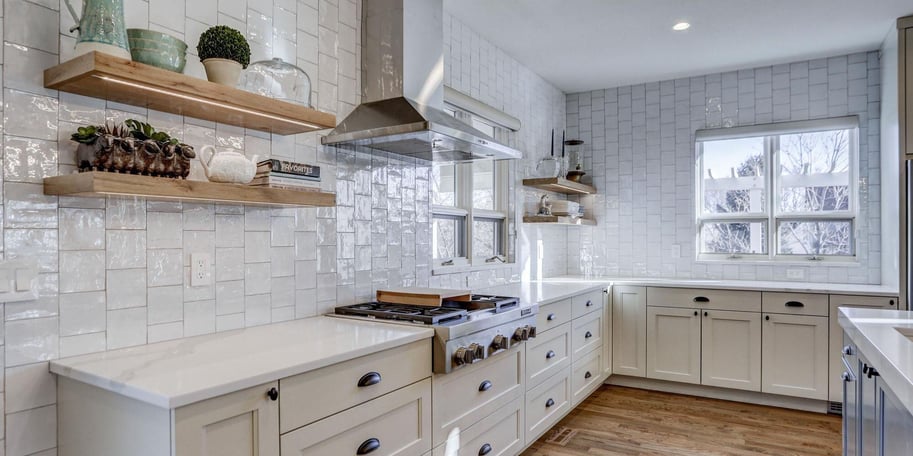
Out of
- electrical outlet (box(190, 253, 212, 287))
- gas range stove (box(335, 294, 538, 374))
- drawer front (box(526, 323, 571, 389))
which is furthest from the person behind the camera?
drawer front (box(526, 323, 571, 389))

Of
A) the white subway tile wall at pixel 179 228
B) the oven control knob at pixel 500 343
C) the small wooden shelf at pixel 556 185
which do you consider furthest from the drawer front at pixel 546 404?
the small wooden shelf at pixel 556 185

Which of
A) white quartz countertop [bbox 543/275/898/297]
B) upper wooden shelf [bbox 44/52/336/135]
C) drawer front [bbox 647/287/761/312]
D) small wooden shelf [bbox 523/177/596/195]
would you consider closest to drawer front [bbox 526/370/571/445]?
white quartz countertop [bbox 543/275/898/297]

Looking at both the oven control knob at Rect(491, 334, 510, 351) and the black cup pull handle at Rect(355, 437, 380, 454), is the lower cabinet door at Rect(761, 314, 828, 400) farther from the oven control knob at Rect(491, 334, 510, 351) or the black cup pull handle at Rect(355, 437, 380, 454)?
the black cup pull handle at Rect(355, 437, 380, 454)

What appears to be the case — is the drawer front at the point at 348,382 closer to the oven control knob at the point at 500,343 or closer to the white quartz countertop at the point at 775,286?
the oven control knob at the point at 500,343

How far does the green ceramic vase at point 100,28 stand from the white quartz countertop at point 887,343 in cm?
209

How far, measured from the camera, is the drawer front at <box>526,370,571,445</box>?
2.87 m

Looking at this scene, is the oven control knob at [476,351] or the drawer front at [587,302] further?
the drawer front at [587,302]

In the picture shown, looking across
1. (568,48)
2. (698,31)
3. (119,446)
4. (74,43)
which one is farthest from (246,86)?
(698,31)

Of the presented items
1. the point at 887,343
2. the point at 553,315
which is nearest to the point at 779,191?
the point at 553,315

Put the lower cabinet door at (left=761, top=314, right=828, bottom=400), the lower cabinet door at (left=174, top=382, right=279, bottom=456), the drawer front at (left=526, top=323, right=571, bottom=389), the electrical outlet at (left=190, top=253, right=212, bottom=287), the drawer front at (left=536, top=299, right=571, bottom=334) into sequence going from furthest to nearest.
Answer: the lower cabinet door at (left=761, top=314, right=828, bottom=400)
the drawer front at (left=536, top=299, right=571, bottom=334)
the drawer front at (left=526, top=323, right=571, bottom=389)
the electrical outlet at (left=190, top=253, right=212, bottom=287)
the lower cabinet door at (left=174, top=382, right=279, bottom=456)

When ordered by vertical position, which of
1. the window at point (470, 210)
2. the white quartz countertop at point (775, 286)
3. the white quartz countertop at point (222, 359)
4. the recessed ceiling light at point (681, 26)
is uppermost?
the recessed ceiling light at point (681, 26)

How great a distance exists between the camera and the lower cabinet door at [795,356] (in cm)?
361

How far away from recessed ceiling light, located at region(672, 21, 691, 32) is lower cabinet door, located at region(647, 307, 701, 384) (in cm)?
197

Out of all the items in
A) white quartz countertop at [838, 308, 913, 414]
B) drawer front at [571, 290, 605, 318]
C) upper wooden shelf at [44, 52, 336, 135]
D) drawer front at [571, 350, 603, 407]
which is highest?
upper wooden shelf at [44, 52, 336, 135]
